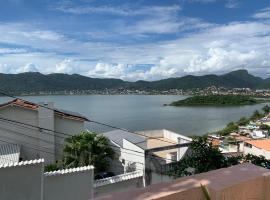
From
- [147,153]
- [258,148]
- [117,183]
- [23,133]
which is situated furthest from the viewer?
[258,148]

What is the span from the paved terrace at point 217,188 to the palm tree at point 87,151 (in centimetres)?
1209

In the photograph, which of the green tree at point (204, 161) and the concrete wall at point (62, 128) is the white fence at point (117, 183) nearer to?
the green tree at point (204, 161)

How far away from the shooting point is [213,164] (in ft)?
18.3

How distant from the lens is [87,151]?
47.6 feet

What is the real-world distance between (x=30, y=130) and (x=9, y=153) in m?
1.86

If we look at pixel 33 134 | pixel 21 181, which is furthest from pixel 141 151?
pixel 21 181

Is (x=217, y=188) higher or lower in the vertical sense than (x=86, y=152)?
higher

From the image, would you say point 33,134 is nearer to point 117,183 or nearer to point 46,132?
point 46,132

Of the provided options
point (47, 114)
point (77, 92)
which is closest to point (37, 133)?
point (47, 114)

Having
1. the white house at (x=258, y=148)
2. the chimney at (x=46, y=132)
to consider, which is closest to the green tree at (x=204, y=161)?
the chimney at (x=46, y=132)

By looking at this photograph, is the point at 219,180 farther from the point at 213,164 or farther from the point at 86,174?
the point at 86,174

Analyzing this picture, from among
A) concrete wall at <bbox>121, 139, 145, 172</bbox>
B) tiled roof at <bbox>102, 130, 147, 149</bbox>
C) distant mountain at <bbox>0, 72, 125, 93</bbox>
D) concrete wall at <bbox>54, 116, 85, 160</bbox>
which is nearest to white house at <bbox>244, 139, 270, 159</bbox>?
tiled roof at <bbox>102, 130, 147, 149</bbox>

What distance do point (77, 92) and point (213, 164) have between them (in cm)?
16480

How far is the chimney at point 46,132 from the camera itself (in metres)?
17.8
